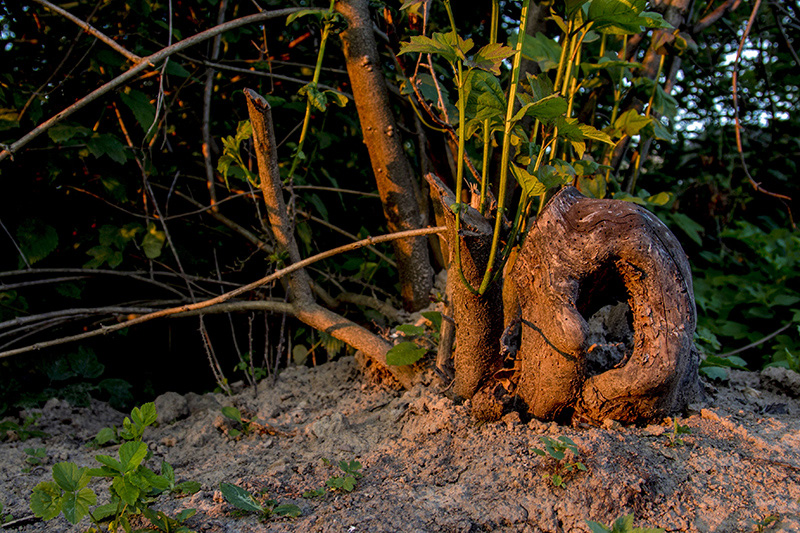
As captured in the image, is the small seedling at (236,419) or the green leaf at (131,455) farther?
the small seedling at (236,419)

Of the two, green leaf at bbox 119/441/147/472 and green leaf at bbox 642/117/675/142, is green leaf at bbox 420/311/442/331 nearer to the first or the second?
green leaf at bbox 119/441/147/472

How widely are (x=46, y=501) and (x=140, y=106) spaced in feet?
5.22

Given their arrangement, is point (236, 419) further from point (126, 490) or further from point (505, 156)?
point (505, 156)

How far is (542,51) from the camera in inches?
78.5

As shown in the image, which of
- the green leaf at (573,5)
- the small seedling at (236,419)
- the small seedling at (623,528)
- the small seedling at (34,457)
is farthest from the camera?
the small seedling at (236,419)

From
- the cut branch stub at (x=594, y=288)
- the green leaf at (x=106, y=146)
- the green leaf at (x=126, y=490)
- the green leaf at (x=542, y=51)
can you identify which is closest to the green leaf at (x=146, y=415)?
the green leaf at (x=126, y=490)

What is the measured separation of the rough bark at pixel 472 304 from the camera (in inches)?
58.9

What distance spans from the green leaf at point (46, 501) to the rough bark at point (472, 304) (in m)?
1.10

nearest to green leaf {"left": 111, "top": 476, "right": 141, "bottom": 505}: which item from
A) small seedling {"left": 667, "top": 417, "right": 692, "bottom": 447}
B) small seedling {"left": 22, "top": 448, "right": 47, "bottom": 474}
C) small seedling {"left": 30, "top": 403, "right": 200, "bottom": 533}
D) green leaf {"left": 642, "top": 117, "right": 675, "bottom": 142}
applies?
small seedling {"left": 30, "top": 403, "right": 200, "bottom": 533}

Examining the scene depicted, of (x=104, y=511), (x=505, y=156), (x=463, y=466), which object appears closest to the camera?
(x=104, y=511)

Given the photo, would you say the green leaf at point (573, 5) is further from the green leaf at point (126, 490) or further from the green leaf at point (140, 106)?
the green leaf at point (140, 106)

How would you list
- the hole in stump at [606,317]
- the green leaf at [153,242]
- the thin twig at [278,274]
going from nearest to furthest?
1. the hole in stump at [606,317]
2. the thin twig at [278,274]
3. the green leaf at [153,242]

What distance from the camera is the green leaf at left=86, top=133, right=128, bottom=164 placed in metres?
2.18

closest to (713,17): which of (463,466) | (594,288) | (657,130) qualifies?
(657,130)
